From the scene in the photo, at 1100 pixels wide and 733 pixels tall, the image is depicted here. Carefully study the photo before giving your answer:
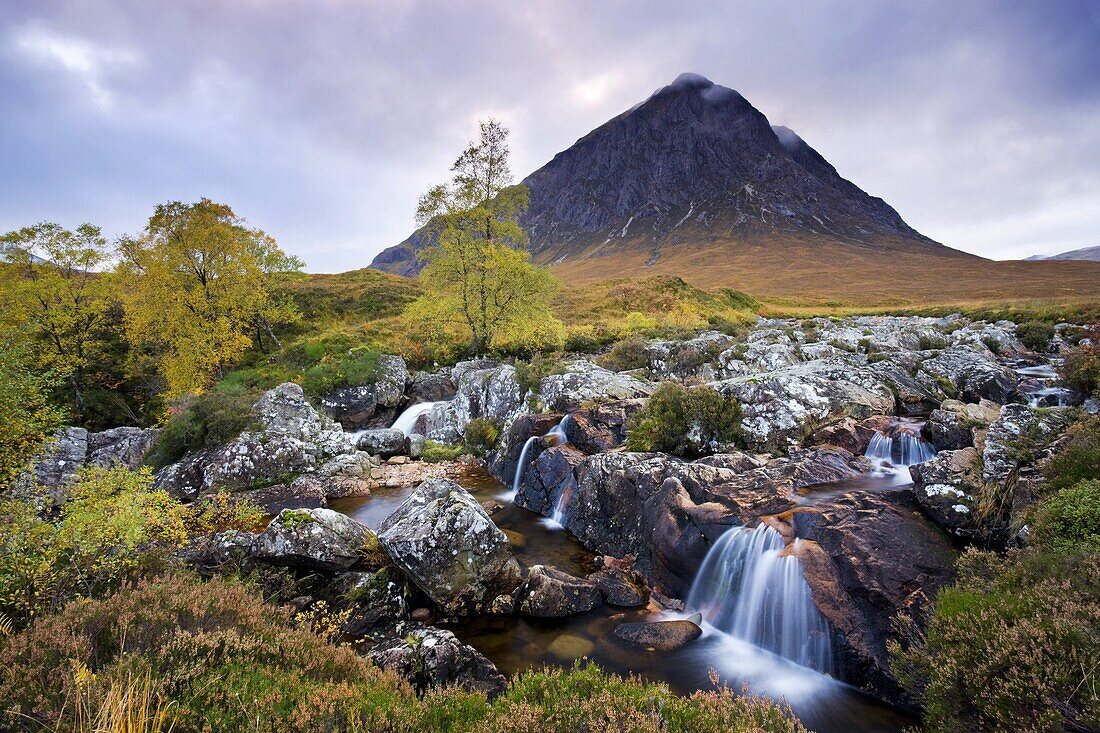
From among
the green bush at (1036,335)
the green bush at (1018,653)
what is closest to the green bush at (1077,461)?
the green bush at (1018,653)

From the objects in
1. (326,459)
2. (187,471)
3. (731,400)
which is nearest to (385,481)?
(326,459)

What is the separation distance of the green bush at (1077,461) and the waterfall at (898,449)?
3623 mm

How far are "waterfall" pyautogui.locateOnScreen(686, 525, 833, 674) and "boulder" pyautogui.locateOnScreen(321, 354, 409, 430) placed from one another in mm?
18822

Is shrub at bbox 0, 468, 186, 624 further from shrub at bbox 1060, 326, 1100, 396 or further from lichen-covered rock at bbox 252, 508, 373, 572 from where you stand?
shrub at bbox 1060, 326, 1100, 396

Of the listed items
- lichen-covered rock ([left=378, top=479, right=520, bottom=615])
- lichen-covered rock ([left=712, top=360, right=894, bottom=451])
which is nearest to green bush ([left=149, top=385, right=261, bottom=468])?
lichen-covered rock ([left=378, top=479, right=520, bottom=615])

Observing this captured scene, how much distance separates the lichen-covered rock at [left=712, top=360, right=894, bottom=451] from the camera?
12.9 m

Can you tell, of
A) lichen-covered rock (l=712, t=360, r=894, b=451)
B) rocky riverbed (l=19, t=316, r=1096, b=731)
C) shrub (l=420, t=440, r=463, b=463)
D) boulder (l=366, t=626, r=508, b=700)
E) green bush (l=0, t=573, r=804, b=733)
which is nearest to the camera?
green bush (l=0, t=573, r=804, b=733)

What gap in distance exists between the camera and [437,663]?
6863mm

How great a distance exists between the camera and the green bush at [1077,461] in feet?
21.1

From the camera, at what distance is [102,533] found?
6445 millimetres

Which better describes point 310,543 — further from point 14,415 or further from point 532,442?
point 532,442

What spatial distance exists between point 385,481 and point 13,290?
70.6 feet

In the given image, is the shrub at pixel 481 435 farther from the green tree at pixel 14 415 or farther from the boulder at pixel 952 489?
the boulder at pixel 952 489

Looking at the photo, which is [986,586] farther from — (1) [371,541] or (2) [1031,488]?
(1) [371,541]
